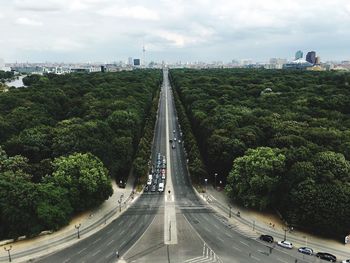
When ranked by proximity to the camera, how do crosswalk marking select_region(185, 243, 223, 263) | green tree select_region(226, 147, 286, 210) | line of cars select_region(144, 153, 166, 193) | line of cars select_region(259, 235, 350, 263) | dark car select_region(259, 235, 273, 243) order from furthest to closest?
line of cars select_region(144, 153, 166, 193) < green tree select_region(226, 147, 286, 210) < dark car select_region(259, 235, 273, 243) < line of cars select_region(259, 235, 350, 263) < crosswalk marking select_region(185, 243, 223, 263)

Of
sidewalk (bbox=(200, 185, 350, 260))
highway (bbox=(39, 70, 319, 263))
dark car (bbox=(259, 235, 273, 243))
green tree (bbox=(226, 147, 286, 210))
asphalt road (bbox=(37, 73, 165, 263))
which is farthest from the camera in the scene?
green tree (bbox=(226, 147, 286, 210))

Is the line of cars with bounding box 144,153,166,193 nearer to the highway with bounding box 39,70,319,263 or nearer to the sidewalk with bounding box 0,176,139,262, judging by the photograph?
the highway with bounding box 39,70,319,263

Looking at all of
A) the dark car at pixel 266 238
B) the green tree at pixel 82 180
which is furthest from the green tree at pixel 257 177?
the green tree at pixel 82 180

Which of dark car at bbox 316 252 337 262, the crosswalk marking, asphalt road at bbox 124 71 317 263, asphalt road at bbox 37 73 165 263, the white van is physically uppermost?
the white van

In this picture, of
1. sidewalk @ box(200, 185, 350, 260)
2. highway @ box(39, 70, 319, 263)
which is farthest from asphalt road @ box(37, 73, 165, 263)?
sidewalk @ box(200, 185, 350, 260)

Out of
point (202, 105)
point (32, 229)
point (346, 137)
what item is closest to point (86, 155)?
point (32, 229)

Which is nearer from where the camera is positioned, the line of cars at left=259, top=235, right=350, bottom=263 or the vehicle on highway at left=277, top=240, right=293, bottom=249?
the line of cars at left=259, top=235, right=350, bottom=263
